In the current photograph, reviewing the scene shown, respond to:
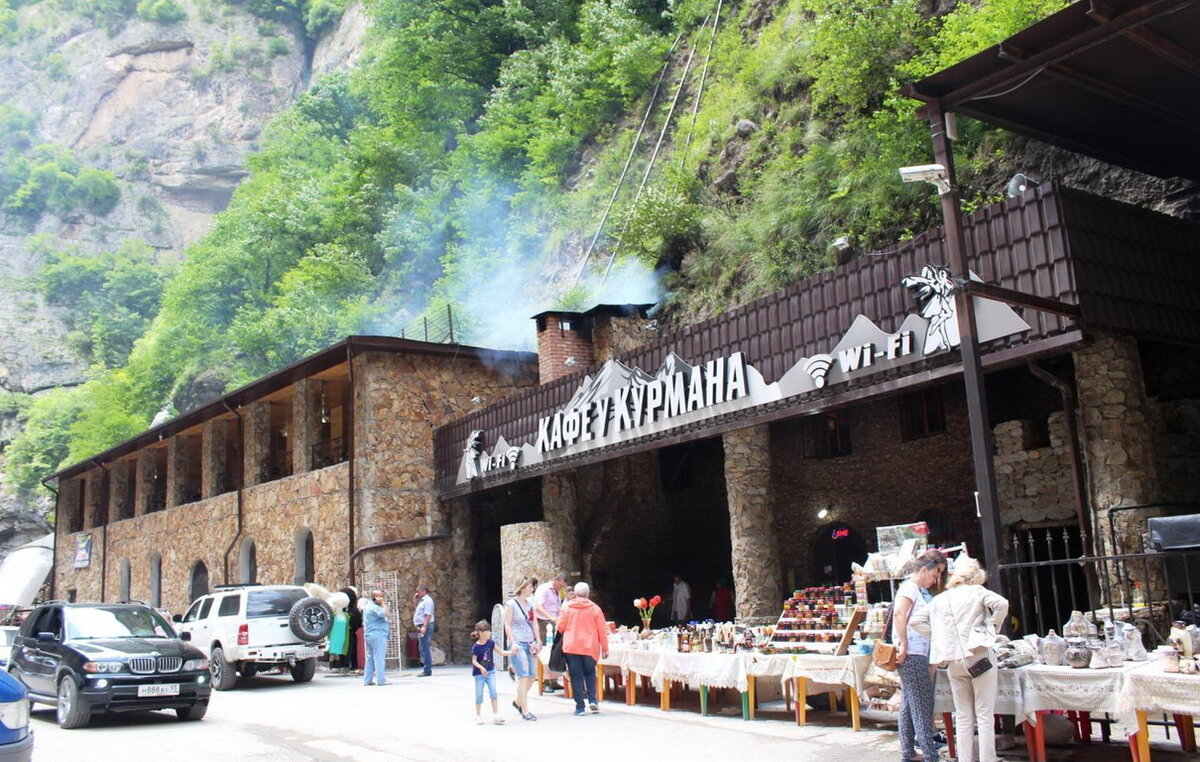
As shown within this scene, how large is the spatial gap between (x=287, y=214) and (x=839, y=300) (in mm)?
42879

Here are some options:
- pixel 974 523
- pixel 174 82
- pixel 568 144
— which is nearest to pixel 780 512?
pixel 974 523

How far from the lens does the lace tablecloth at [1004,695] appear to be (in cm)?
827

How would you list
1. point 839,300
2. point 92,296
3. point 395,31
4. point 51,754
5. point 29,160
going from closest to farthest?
point 51,754, point 839,300, point 395,31, point 92,296, point 29,160

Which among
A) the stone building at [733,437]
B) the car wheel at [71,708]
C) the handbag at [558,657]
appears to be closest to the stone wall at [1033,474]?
the stone building at [733,437]

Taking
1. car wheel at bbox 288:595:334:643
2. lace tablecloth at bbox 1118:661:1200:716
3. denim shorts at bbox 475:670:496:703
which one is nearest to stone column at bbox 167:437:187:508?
car wheel at bbox 288:595:334:643

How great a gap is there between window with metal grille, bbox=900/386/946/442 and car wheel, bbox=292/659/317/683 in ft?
38.0

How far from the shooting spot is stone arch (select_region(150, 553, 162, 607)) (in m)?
32.6

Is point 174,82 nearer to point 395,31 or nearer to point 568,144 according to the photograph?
point 395,31

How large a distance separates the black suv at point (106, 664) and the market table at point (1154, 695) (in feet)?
35.5

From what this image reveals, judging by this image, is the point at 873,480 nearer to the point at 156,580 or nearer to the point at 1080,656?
the point at 1080,656

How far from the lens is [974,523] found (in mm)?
17594

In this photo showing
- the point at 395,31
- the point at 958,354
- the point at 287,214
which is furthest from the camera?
the point at 287,214

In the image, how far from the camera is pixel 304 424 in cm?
2588

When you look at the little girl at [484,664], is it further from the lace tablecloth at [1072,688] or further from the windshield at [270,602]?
the windshield at [270,602]
